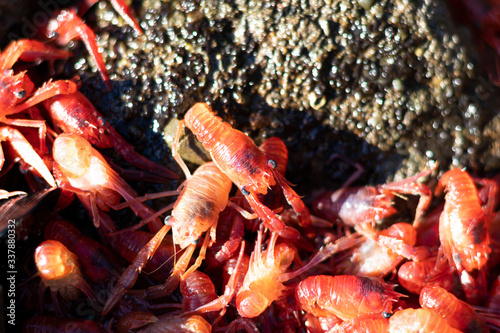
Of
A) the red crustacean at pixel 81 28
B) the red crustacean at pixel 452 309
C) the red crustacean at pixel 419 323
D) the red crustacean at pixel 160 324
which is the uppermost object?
the red crustacean at pixel 81 28

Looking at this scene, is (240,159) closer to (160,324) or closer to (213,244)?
(213,244)

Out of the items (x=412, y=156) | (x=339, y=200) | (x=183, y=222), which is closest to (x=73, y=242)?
(x=183, y=222)

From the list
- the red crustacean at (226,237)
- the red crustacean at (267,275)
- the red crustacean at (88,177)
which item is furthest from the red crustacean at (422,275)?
the red crustacean at (88,177)

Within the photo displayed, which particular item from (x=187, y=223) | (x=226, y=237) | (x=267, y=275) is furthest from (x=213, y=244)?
(x=267, y=275)

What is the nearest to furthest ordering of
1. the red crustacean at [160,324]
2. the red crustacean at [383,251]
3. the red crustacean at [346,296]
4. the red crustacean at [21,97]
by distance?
the red crustacean at [160,324] < the red crustacean at [346,296] < the red crustacean at [21,97] < the red crustacean at [383,251]

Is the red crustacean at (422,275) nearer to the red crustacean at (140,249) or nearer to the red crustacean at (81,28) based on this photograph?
the red crustacean at (140,249)

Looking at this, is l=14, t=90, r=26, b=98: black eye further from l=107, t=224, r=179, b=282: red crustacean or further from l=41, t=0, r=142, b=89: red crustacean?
l=107, t=224, r=179, b=282: red crustacean

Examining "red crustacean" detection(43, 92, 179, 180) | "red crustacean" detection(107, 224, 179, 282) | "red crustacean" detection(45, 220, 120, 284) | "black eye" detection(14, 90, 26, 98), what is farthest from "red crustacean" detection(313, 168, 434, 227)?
"black eye" detection(14, 90, 26, 98)

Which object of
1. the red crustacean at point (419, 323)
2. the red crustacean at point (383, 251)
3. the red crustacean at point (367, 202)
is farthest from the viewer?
the red crustacean at point (367, 202)
